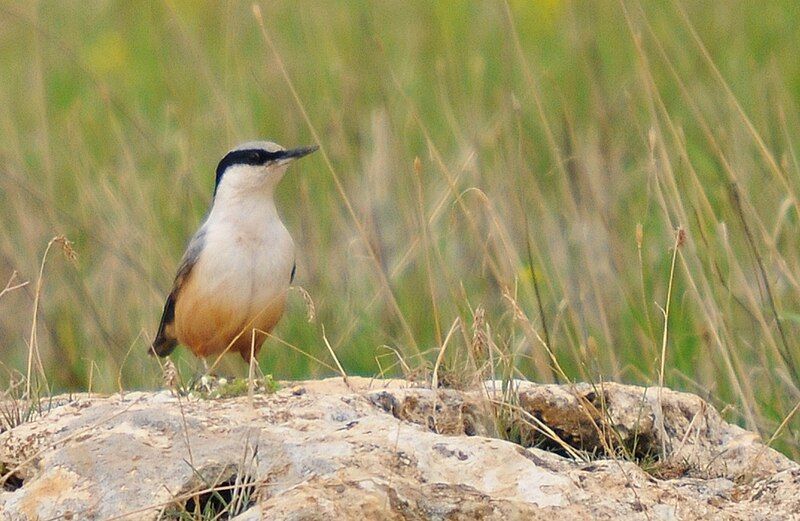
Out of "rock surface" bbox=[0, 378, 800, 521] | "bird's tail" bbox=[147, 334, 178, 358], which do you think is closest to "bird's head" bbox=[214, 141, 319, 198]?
"bird's tail" bbox=[147, 334, 178, 358]

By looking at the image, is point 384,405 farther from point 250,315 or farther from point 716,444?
point 250,315

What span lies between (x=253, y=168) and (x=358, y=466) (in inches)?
116

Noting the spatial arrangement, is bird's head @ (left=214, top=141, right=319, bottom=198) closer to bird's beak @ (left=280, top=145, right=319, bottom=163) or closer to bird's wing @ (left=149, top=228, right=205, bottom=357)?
bird's beak @ (left=280, top=145, right=319, bottom=163)

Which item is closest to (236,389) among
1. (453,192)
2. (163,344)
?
(453,192)

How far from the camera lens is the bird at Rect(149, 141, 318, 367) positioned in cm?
554

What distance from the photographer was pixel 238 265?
5.57 metres

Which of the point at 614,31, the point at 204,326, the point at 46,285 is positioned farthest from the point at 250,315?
the point at 614,31

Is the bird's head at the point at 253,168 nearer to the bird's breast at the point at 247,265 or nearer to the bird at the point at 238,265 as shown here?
the bird at the point at 238,265

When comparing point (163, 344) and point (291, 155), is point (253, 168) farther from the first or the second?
point (163, 344)

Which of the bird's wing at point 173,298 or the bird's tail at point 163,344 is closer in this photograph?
the bird's wing at point 173,298

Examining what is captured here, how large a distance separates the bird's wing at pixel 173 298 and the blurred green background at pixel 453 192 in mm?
94

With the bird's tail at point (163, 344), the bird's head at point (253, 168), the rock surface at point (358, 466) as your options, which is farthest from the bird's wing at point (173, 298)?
the rock surface at point (358, 466)

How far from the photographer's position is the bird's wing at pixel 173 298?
5754mm

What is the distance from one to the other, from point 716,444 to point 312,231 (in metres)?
3.47
